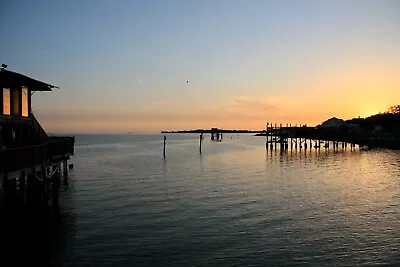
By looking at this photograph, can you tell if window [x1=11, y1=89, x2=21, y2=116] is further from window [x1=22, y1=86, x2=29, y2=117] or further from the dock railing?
the dock railing

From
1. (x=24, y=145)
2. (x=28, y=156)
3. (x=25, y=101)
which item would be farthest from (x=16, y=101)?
(x=28, y=156)

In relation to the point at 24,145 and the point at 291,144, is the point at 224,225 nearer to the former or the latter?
the point at 24,145

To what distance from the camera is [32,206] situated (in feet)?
80.7

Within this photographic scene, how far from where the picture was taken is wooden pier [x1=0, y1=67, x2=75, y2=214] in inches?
815

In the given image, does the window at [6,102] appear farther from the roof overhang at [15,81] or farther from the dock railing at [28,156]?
the dock railing at [28,156]

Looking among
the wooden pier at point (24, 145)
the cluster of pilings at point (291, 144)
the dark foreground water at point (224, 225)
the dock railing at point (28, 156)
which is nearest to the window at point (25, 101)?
the wooden pier at point (24, 145)

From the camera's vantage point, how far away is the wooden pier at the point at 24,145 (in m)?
20.7

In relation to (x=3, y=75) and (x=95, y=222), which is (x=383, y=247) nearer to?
(x=95, y=222)

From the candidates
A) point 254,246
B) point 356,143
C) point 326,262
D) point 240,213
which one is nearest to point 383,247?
point 326,262


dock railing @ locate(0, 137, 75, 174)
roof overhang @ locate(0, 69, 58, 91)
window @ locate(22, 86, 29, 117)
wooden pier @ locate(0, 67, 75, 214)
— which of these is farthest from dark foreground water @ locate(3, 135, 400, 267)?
roof overhang @ locate(0, 69, 58, 91)

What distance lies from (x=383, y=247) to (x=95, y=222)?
13.9 meters

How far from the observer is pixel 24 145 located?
25.3 m

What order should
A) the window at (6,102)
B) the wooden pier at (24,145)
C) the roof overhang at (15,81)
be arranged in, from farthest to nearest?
the window at (6,102) → the roof overhang at (15,81) → the wooden pier at (24,145)

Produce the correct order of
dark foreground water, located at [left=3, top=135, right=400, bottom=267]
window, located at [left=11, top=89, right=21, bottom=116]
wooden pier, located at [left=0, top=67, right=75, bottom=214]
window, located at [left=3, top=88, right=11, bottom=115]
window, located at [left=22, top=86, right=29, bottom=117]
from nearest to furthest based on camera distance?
dark foreground water, located at [left=3, top=135, right=400, bottom=267] → wooden pier, located at [left=0, top=67, right=75, bottom=214] → window, located at [left=3, top=88, right=11, bottom=115] → window, located at [left=11, top=89, right=21, bottom=116] → window, located at [left=22, top=86, right=29, bottom=117]
